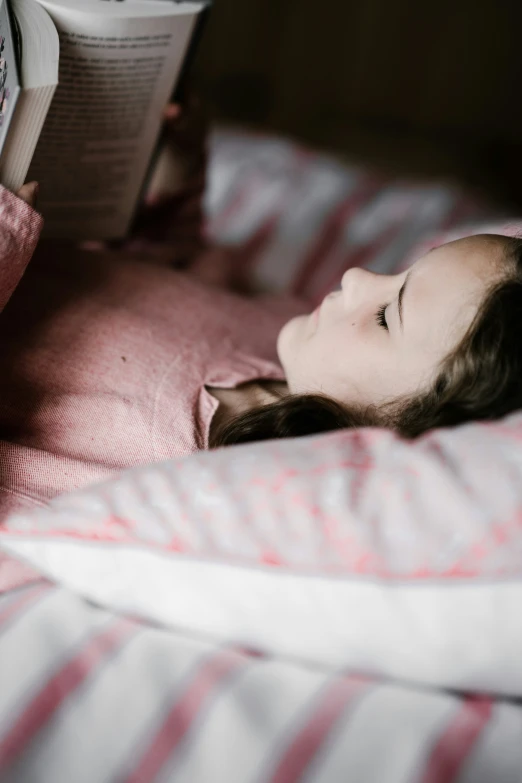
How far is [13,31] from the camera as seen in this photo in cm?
62

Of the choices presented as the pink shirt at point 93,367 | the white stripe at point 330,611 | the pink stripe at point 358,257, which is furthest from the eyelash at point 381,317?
the pink stripe at point 358,257

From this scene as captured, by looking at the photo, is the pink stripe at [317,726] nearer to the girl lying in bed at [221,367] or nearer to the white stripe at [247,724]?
the white stripe at [247,724]

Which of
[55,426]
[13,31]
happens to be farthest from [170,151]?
[55,426]

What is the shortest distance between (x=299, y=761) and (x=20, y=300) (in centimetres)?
51

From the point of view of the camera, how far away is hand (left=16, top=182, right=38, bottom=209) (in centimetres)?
65

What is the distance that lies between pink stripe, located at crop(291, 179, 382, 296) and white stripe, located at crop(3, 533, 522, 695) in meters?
0.82

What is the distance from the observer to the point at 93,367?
2.30 ft

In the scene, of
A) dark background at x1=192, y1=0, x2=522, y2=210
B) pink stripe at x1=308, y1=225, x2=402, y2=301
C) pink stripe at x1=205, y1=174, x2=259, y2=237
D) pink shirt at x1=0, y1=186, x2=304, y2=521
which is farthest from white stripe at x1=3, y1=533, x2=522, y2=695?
dark background at x1=192, y1=0, x2=522, y2=210

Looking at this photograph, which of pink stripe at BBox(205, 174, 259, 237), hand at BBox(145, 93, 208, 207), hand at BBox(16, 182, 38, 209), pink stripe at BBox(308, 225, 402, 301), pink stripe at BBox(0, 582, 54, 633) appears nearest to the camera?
pink stripe at BBox(0, 582, 54, 633)

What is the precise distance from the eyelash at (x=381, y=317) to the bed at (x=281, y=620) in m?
0.19

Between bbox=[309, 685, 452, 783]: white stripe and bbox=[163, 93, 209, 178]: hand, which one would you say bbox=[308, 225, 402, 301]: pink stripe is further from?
bbox=[309, 685, 452, 783]: white stripe

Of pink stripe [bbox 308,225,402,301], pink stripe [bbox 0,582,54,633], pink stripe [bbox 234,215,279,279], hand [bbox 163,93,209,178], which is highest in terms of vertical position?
hand [bbox 163,93,209,178]

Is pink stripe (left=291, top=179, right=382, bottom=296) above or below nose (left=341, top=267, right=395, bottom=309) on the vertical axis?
below

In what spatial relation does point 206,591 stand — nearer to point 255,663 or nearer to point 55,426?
point 255,663
